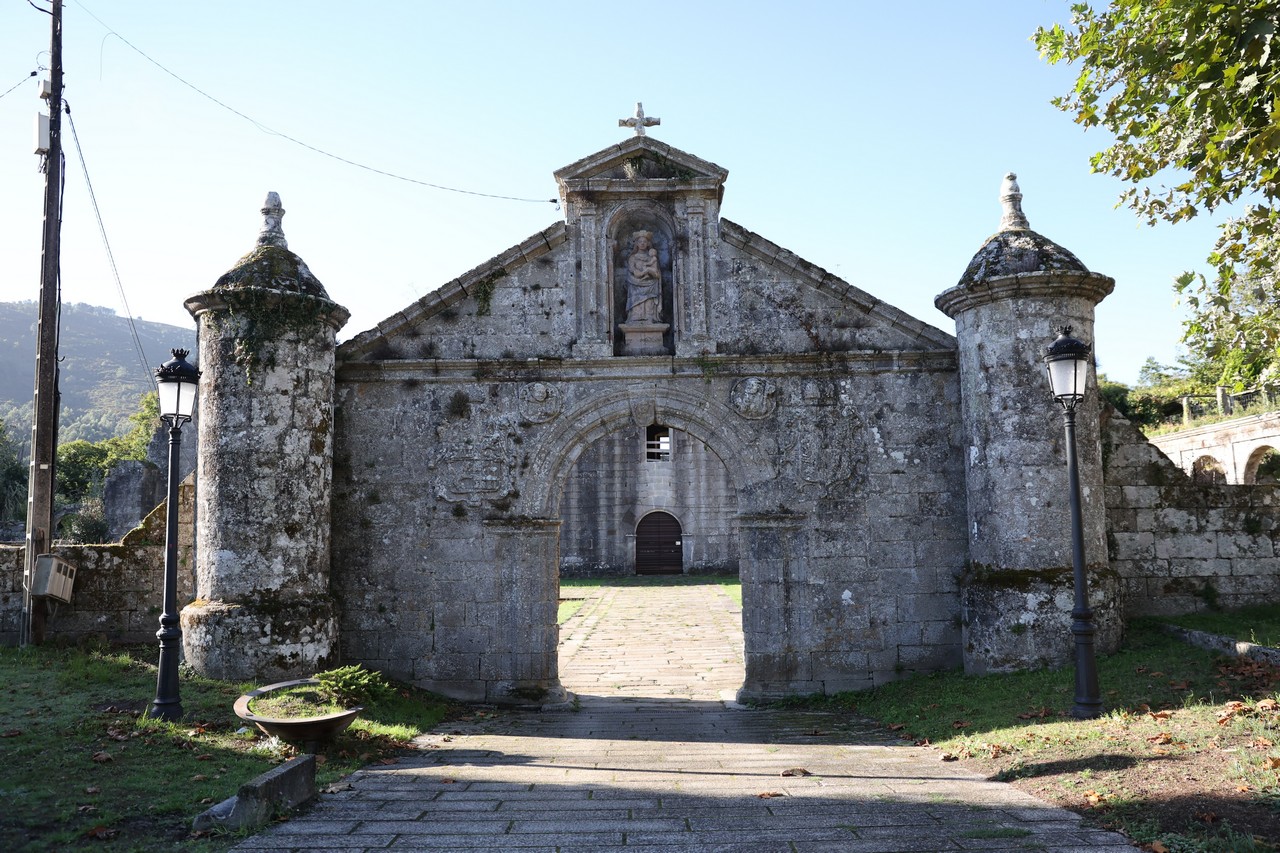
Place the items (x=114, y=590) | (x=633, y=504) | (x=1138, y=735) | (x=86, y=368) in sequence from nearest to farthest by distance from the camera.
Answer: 1. (x=1138, y=735)
2. (x=114, y=590)
3. (x=633, y=504)
4. (x=86, y=368)

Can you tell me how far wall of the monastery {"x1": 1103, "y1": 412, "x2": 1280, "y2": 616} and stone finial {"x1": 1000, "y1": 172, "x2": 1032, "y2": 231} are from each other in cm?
237

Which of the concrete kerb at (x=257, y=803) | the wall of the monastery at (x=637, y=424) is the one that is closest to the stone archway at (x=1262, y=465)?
the wall of the monastery at (x=637, y=424)

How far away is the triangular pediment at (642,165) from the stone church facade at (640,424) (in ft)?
0.11

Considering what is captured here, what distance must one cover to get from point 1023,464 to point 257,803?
24.3 feet

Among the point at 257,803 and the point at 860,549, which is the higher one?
the point at 860,549

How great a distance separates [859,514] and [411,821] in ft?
19.7

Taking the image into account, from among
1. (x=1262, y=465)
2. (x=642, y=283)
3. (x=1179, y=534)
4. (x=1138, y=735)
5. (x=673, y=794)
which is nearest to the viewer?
(x=673, y=794)

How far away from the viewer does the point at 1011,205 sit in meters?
9.71

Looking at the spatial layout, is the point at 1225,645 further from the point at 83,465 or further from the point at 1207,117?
the point at 83,465

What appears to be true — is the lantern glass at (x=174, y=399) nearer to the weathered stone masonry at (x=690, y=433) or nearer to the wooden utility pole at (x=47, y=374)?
the weathered stone masonry at (x=690, y=433)

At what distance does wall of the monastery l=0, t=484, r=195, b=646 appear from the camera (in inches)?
385

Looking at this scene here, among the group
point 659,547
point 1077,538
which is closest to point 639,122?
point 1077,538

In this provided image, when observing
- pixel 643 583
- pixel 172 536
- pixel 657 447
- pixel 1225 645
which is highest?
pixel 657 447

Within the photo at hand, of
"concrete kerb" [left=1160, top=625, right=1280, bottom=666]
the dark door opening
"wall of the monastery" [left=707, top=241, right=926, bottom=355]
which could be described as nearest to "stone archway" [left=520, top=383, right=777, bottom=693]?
"wall of the monastery" [left=707, top=241, right=926, bottom=355]
